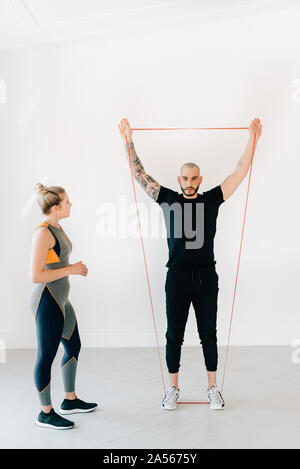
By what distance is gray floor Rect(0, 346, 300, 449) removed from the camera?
2.10 m

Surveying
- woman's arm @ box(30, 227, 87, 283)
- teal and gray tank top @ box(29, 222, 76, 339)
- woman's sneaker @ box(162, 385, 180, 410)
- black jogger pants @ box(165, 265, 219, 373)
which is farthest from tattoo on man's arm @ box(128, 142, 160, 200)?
woman's sneaker @ box(162, 385, 180, 410)

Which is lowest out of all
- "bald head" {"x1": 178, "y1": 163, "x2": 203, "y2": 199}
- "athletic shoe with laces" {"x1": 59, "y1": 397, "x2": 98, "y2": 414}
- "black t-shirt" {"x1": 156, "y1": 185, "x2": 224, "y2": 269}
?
"athletic shoe with laces" {"x1": 59, "y1": 397, "x2": 98, "y2": 414}

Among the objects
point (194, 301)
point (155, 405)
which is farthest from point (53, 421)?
point (194, 301)

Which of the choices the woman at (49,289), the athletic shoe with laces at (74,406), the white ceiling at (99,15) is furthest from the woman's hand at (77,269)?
the white ceiling at (99,15)

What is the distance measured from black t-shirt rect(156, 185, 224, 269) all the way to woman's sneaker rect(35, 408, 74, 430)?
1022 millimetres

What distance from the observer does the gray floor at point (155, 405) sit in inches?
82.5

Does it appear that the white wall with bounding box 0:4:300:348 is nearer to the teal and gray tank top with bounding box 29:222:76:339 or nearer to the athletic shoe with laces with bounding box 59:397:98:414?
the athletic shoe with laces with bounding box 59:397:98:414

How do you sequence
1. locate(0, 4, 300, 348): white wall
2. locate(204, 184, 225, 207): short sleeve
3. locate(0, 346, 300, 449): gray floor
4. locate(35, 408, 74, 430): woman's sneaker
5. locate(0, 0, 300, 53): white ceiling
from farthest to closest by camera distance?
locate(0, 4, 300, 348): white wall < locate(0, 0, 300, 53): white ceiling < locate(204, 184, 225, 207): short sleeve < locate(35, 408, 74, 430): woman's sneaker < locate(0, 346, 300, 449): gray floor

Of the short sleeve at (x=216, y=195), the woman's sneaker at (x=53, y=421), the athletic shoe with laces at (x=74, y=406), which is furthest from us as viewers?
the short sleeve at (x=216, y=195)

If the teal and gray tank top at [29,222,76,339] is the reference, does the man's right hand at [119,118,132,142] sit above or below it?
above

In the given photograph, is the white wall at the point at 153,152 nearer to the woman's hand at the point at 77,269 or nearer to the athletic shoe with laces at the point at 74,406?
the athletic shoe with laces at the point at 74,406

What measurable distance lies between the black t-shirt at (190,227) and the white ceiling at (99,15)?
5.66 feet

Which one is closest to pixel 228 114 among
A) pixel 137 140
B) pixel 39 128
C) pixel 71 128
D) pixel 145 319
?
pixel 137 140
